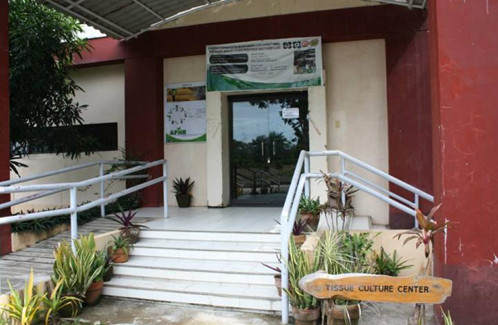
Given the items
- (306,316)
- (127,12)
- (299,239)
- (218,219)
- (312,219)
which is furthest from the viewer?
(127,12)

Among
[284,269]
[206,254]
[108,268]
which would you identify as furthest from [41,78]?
[284,269]

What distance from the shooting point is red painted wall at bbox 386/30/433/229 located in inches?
285

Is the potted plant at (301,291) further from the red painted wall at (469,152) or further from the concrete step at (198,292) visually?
the red painted wall at (469,152)

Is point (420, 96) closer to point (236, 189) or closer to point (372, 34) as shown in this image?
point (372, 34)

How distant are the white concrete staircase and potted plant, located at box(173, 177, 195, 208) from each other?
292cm

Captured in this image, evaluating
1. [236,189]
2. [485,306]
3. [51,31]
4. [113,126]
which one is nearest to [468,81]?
[485,306]

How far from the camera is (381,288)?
2.87 metres

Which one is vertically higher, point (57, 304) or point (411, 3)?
point (411, 3)

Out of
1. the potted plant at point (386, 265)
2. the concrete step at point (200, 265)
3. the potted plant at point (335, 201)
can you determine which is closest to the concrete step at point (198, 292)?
the concrete step at point (200, 265)

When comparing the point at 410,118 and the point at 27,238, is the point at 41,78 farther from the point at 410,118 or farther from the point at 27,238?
the point at 410,118

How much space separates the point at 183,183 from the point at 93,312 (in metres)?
4.41

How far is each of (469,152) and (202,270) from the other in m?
3.10

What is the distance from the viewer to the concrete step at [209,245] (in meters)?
5.09

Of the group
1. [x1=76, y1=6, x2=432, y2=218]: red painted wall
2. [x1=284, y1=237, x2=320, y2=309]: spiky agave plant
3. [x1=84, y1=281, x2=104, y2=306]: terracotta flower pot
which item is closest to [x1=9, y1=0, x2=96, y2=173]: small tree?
[x1=84, y1=281, x2=104, y2=306]: terracotta flower pot
